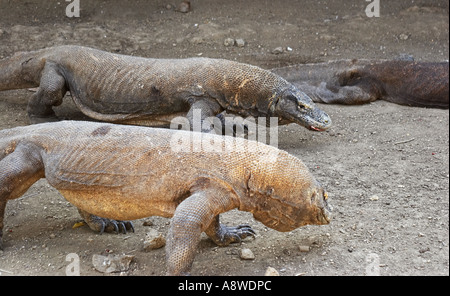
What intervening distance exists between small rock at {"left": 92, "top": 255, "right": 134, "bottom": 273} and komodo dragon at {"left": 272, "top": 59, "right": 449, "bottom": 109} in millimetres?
4853

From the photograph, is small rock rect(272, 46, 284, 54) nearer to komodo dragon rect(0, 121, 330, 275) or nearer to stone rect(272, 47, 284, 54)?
stone rect(272, 47, 284, 54)

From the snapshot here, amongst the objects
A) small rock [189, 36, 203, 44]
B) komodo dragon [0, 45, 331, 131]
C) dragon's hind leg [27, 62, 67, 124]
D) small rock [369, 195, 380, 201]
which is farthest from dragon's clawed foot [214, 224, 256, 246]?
small rock [189, 36, 203, 44]

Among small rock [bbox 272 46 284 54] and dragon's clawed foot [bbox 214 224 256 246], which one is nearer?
dragon's clawed foot [bbox 214 224 256 246]

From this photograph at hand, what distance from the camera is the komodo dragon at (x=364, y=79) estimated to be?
8.05 m

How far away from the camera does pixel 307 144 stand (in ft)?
22.1

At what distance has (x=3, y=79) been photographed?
7.38 metres

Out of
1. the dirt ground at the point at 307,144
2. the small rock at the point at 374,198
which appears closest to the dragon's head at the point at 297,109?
the dirt ground at the point at 307,144

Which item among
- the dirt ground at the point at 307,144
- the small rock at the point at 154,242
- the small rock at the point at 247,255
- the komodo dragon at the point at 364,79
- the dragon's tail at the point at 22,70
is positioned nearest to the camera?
the dirt ground at the point at 307,144

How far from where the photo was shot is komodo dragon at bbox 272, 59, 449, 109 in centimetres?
805

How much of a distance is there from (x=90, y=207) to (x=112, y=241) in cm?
49

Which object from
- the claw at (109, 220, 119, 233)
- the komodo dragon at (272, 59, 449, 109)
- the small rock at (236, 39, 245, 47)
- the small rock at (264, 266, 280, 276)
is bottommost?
the claw at (109, 220, 119, 233)

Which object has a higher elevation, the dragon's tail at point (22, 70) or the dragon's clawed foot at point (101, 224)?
the dragon's tail at point (22, 70)

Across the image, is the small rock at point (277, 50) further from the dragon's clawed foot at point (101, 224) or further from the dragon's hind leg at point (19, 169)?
the dragon's hind leg at point (19, 169)

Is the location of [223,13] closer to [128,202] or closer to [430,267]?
[128,202]
